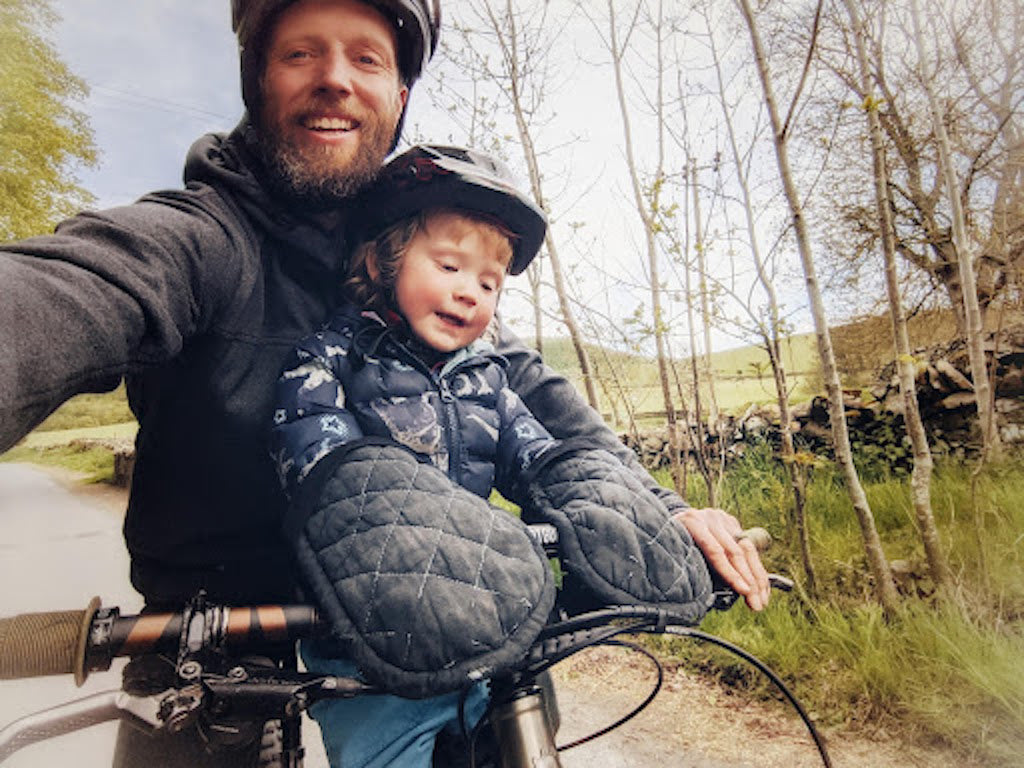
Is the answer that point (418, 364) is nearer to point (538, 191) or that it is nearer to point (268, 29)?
point (268, 29)

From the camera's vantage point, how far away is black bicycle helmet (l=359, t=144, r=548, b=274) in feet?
4.04

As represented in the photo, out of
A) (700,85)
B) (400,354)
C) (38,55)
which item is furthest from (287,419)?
(700,85)

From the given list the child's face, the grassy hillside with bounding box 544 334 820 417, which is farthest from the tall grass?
the child's face

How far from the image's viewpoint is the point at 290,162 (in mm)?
1239

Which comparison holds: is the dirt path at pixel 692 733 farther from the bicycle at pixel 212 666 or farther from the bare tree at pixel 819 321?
the bicycle at pixel 212 666

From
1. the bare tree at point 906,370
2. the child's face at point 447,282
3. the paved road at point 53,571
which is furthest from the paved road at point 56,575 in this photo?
the bare tree at point 906,370

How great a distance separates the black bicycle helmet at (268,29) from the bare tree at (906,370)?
2.95 m

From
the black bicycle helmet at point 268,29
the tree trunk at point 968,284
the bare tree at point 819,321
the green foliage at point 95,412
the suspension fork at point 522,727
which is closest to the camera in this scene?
the suspension fork at point 522,727

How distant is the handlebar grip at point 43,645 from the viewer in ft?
2.20

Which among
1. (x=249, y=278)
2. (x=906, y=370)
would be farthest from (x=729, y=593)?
(x=906, y=370)

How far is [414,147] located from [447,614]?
100 cm

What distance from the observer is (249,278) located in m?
1.15

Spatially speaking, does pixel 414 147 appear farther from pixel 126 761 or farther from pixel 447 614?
pixel 126 761

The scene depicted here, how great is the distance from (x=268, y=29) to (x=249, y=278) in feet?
2.05
